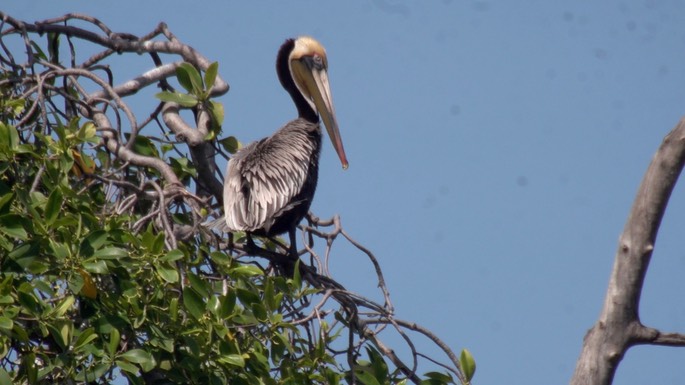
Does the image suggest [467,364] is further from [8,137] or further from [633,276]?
[8,137]

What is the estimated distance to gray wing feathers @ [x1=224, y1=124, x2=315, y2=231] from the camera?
5297 millimetres

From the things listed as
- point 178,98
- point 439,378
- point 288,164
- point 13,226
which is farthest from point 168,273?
point 288,164

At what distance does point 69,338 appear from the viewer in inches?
144

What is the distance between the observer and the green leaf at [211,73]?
16.8ft

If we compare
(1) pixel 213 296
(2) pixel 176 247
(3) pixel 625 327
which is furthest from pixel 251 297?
(3) pixel 625 327

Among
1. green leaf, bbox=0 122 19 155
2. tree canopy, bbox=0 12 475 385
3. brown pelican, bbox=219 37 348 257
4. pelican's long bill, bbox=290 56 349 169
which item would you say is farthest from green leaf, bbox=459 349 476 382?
pelican's long bill, bbox=290 56 349 169

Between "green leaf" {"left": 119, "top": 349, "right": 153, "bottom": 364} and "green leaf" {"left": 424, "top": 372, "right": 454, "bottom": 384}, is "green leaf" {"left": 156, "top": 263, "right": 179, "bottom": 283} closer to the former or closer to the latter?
"green leaf" {"left": 119, "top": 349, "right": 153, "bottom": 364}

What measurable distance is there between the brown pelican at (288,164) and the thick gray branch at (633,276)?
2.08 meters

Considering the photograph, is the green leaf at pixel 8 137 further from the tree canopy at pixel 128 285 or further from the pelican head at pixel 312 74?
the pelican head at pixel 312 74

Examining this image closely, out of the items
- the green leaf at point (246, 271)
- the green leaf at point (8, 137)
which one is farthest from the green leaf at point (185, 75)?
the green leaf at point (246, 271)

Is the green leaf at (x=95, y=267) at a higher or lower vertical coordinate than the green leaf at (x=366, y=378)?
lower

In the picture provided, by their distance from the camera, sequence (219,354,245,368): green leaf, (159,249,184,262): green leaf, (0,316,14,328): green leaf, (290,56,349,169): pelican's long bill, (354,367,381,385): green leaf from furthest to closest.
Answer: (290,56,349,169): pelican's long bill < (354,367,381,385): green leaf < (159,249,184,262): green leaf < (219,354,245,368): green leaf < (0,316,14,328): green leaf

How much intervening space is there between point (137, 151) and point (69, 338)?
1.64m

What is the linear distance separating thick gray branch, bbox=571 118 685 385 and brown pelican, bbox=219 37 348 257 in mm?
2078
